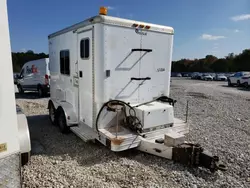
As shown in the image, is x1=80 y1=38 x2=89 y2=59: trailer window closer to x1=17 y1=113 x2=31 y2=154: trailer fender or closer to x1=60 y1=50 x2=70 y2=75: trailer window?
x1=60 y1=50 x2=70 y2=75: trailer window

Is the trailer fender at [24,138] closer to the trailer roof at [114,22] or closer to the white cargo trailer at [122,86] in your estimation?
the white cargo trailer at [122,86]

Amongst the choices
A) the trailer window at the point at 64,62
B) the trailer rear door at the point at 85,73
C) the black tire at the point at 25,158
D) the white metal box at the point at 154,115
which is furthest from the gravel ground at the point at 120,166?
the trailer window at the point at 64,62

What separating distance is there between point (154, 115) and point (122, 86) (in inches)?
37.2

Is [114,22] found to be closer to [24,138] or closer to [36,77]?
[24,138]

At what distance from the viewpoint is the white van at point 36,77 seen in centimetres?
1173

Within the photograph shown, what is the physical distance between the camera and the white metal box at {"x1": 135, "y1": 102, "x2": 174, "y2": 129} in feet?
13.2

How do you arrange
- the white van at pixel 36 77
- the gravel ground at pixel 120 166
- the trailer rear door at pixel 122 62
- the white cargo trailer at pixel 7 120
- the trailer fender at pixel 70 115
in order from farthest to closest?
the white van at pixel 36 77
the trailer fender at pixel 70 115
the trailer rear door at pixel 122 62
the gravel ground at pixel 120 166
the white cargo trailer at pixel 7 120

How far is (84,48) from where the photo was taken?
173 inches

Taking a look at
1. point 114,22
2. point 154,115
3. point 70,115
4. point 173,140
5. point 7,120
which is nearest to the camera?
point 7,120

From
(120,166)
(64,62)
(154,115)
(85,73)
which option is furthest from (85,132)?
(64,62)

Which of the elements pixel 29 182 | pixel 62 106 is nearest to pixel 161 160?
pixel 29 182

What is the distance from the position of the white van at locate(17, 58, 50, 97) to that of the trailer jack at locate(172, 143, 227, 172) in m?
9.98

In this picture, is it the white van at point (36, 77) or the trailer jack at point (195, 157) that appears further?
the white van at point (36, 77)

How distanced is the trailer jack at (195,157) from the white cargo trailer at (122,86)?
0.9 inches
